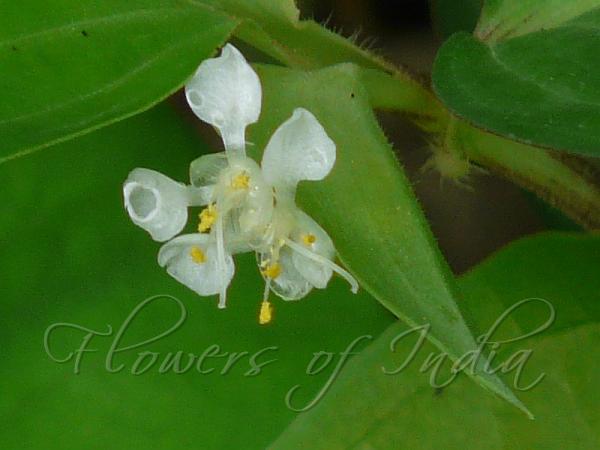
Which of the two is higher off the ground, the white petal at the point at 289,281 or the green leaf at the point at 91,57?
the green leaf at the point at 91,57

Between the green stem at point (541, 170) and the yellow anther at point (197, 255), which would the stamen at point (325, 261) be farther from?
the green stem at point (541, 170)

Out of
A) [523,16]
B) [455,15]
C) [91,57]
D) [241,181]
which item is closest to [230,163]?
[241,181]

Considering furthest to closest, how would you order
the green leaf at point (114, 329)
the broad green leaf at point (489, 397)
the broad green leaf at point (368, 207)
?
the green leaf at point (114, 329) < the broad green leaf at point (489, 397) < the broad green leaf at point (368, 207)

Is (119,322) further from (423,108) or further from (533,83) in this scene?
(533,83)

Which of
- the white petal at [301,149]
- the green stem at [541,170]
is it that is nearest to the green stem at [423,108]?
the green stem at [541,170]

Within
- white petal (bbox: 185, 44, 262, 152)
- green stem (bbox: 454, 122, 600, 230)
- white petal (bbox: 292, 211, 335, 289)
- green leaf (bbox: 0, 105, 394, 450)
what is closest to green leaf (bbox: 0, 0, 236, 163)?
white petal (bbox: 185, 44, 262, 152)

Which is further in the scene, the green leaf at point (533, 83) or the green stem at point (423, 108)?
the green stem at point (423, 108)

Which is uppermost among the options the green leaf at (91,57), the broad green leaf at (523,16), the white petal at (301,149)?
the green leaf at (91,57)

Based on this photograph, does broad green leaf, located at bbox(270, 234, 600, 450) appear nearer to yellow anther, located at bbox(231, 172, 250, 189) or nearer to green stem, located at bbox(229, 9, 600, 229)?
green stem, located at bbox(229, 9, 600, 229)
